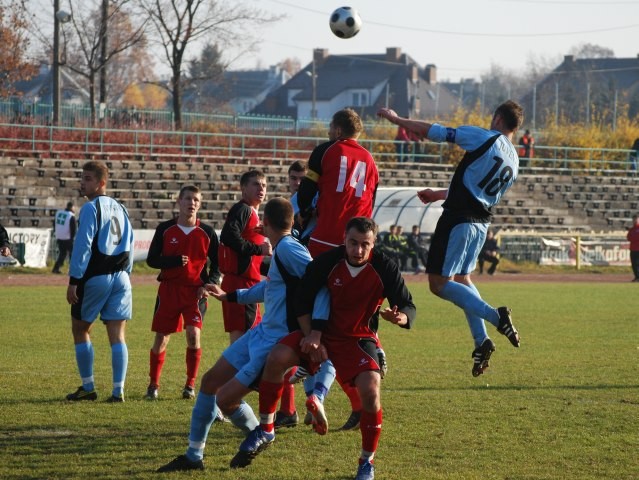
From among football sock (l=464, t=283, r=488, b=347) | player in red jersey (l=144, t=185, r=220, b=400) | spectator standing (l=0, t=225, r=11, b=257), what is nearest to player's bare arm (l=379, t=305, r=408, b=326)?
football sock (l=464, t=283, r=488, b=347)

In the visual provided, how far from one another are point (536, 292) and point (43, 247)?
12.8 meters

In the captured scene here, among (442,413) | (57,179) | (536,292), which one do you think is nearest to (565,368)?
(442,413)

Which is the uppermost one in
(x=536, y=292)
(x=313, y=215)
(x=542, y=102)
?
(x=542, y=102)

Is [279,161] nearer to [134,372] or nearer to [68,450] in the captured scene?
[134,372]

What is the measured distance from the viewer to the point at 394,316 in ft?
20.9

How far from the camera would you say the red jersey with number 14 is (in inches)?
309

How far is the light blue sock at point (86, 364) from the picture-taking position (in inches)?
358

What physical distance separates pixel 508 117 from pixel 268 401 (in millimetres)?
3298

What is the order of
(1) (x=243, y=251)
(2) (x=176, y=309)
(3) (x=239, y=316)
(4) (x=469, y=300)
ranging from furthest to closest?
1. (2) (x=176, y=309)
2. (3) (x=239, y=316)
3. (1) (x=243, y=251)
4. (4) (x=469, y=300)

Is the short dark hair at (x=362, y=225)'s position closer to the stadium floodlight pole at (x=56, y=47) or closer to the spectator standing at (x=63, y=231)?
the spectator standing at (x=63, y=231)

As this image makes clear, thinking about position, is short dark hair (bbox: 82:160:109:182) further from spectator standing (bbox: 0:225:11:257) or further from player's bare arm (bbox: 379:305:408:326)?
player's bare arm (bbox: 379:305:408:326)

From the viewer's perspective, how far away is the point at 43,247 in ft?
91.3

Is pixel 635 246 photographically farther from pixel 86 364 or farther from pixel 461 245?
pixel 86 364

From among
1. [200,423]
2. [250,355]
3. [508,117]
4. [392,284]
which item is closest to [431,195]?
[508,117]
